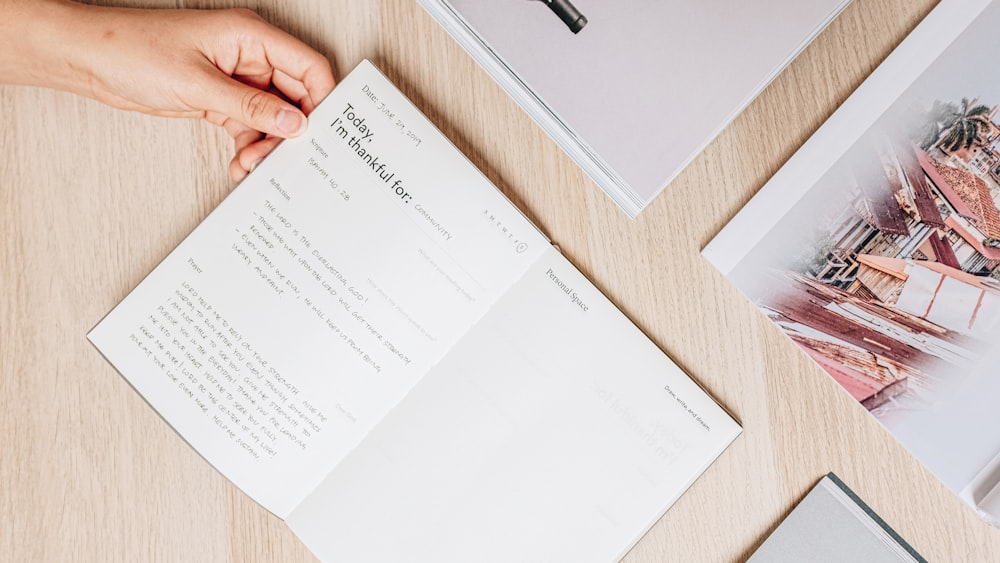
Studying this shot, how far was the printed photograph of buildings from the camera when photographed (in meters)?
0.54

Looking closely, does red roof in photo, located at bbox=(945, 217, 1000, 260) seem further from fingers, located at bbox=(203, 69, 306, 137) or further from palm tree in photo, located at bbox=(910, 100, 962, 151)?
fingers, located at bbox=(203, 69, 306, 137)

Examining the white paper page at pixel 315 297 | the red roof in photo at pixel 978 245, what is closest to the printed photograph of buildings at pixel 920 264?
the red roof in photo at pixel 978 245

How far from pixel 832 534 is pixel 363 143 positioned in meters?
0.48

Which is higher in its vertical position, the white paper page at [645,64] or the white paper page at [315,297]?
the white paper page at [645,64]

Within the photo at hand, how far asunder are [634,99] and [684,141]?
0.05m

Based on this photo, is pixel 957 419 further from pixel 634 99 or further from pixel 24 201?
pixel 24 201

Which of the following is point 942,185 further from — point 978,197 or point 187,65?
point 187,65

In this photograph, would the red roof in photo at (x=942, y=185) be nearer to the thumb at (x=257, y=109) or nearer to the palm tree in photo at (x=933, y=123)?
the palm tree in photo at (x=933, y=123)

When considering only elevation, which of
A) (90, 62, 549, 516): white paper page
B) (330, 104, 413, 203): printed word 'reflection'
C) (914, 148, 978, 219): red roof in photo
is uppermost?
(914, 148, 978, 219): red roof in photo

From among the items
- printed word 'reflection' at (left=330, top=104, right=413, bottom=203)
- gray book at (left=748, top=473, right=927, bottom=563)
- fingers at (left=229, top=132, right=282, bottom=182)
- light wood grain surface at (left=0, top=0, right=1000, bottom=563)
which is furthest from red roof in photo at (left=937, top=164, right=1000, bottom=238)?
fingers at (left=229, top=132, right=282, bottom=182)

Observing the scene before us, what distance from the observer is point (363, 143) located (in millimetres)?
569

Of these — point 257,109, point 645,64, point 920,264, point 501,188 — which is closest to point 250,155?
point 257,109

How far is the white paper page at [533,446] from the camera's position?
563 mm

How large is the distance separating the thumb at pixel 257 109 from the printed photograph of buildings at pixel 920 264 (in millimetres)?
389
